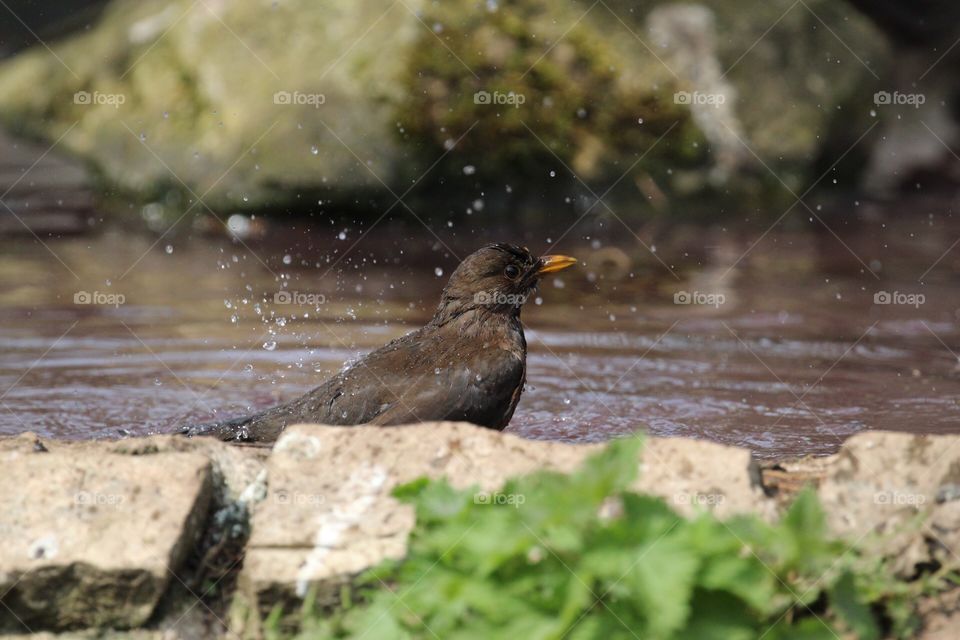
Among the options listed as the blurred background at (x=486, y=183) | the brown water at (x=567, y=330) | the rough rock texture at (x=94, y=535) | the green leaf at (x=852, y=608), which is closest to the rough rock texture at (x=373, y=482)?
the rough rock texture at (x=94, y=535)

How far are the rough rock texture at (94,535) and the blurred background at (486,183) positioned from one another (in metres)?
3.54

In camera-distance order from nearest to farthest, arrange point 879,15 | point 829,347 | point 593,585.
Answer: point 593,585 < point 829,347 < point 879,15

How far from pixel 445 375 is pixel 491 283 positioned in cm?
68

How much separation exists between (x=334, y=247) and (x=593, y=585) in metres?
8.18

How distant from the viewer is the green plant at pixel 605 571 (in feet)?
8.55

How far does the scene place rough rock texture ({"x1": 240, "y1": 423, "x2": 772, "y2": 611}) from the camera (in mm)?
3078

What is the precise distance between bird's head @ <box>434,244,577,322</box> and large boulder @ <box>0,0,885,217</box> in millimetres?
5154

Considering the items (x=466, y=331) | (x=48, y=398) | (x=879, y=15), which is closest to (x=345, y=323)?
(x=48, y=398)

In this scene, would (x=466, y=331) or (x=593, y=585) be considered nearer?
(x=593, y=585)

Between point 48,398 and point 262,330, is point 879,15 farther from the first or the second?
point 48,398

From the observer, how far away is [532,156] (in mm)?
11023

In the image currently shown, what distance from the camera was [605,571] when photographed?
8.50 feet

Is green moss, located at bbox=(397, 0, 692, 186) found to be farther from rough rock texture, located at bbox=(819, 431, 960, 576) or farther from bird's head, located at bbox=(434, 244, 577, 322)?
rough rock texture, located at bbox=(819, 431, 960, 576)

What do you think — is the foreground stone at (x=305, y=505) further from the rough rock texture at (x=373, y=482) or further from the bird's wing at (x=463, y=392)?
the bird's wing at (x=463, y=392)
